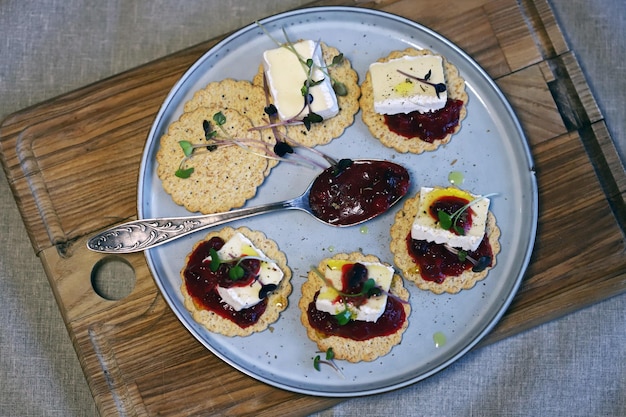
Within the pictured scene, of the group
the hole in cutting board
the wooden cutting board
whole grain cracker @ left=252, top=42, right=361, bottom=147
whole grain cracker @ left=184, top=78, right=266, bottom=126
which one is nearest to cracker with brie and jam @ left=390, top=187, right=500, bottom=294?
the wooden cutting board

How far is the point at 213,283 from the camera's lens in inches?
135

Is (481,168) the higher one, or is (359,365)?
(481,168)

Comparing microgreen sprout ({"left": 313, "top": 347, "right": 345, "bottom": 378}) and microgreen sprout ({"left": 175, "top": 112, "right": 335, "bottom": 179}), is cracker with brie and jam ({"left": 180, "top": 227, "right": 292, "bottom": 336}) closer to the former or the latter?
microgreen sprout ({"left": 313, "top": 347, "right": 345, "bottom": 378})

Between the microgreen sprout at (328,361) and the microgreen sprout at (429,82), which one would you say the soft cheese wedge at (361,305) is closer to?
the microgreen sprout at (328,361)

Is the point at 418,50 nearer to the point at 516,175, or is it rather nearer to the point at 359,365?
the point at 516,175

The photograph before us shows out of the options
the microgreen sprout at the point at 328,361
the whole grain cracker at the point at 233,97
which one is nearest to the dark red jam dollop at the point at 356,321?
the microgreen sprout at the point at 328,361

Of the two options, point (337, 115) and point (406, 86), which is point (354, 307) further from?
point (406, 86)

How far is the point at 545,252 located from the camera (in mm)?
3527

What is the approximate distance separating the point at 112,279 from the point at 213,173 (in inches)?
34.4

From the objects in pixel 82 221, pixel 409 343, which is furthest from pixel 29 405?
pixel 409 343

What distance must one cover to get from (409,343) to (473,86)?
4.88 feet

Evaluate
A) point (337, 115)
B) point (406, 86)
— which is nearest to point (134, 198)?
point (337, 115)

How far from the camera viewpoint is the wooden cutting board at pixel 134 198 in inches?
138

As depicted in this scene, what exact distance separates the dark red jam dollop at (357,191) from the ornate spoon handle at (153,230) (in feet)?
A: 0.47
